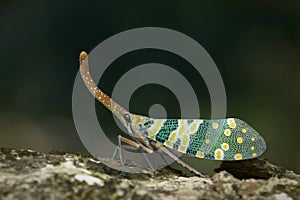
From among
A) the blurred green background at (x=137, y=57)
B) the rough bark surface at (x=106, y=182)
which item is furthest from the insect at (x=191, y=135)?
the blurred green background at (x=137, y=57)

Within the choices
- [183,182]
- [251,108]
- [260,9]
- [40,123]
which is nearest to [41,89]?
[40,123]

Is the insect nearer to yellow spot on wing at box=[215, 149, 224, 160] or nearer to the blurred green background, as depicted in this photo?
yellow spot on wing at box=[215, 149, 224, 160]

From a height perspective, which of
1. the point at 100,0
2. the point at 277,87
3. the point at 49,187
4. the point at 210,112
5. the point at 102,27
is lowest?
the point at 49,187

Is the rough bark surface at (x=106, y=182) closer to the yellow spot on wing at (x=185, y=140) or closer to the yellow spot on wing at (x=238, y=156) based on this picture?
the yellow spot on wing at (x=238, y=156)

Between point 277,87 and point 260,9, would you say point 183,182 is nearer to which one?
point 277,87

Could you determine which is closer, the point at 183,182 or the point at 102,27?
the point at 183,182

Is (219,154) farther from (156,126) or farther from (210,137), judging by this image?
(156,126)
